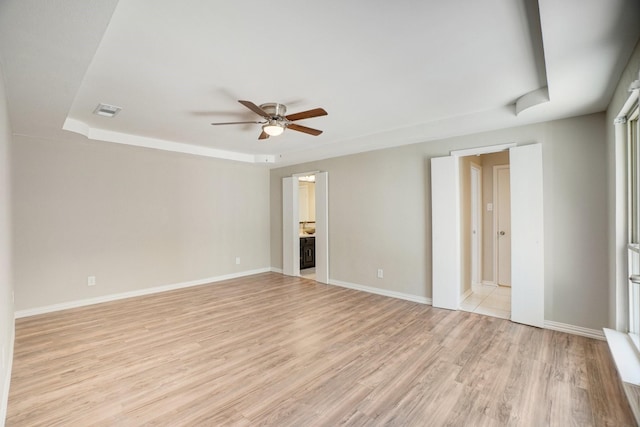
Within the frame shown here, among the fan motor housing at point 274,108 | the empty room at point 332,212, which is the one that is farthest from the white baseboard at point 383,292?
the fan motor housing at point 274,108

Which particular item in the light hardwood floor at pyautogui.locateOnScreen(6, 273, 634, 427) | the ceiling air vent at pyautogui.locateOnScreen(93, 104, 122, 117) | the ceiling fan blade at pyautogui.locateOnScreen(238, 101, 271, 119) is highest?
the ceiling air vent at pyautogui.locateOnScreen(93, 104, 122, 117)

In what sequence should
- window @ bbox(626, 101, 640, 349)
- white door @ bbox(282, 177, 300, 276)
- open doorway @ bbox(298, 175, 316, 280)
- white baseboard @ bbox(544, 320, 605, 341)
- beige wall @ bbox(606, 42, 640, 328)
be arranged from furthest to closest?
open doorway @ bbox(298, 175, 316, 280)
white door @ bbox(282, 177, 300, 276)
white baseboard @ bbox(544, 320, 605, 341)
beige wall @ bbox(606, 42, 640, 328)
window @ bbox(626, 101, 640, 349)

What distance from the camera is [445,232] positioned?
13.6 ft

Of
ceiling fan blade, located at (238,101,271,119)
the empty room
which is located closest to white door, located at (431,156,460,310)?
the empty room

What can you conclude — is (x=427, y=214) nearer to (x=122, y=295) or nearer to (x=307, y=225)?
(x=307, y=225)

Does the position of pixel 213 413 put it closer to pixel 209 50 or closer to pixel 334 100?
pixel 209 50

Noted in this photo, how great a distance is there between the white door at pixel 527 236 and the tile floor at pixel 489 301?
1.10 feet

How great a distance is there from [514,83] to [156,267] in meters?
5.55

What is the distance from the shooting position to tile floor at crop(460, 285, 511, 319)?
157 inches

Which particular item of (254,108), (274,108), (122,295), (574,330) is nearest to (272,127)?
(274,108)

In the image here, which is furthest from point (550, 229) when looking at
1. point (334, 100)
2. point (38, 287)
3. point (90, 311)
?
point (38, 287)

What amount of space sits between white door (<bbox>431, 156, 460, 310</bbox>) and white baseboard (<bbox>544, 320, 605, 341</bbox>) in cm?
101

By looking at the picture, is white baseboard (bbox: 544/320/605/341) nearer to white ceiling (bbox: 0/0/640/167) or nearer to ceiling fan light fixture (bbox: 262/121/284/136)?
white ceiling (bbox: 0/0/640/167)

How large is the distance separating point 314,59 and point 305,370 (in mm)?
2537
